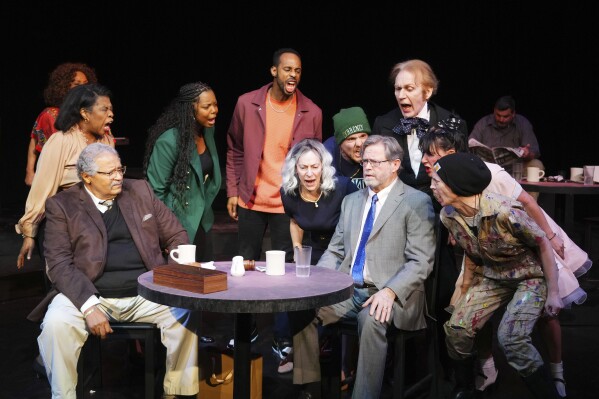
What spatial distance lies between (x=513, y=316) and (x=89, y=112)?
7.61ft

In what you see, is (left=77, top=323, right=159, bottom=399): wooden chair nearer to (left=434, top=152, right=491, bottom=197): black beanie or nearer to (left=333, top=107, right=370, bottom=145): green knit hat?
(left=434, top=152, right=491, bottom=197): black beanie

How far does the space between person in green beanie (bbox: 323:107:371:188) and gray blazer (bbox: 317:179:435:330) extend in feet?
2.10

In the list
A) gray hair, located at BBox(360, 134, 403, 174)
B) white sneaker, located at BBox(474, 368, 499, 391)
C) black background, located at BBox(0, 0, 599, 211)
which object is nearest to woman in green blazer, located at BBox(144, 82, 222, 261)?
gray hair, located at BBox(360, 134, 403, 174)

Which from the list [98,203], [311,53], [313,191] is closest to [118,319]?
[98,203]

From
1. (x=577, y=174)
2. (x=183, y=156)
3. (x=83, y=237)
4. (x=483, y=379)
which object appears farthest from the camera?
(x=577, y=174)

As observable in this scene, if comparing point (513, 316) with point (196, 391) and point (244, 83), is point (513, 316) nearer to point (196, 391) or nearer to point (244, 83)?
point (196, 391)

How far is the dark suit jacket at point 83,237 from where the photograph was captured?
3.20 metres

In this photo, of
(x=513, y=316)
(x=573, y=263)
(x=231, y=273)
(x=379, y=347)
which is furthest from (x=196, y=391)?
(x=573, y=263)

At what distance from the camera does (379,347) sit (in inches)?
121

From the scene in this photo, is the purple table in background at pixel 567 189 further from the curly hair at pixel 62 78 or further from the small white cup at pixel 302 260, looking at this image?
the curly hair at pixel 62 78

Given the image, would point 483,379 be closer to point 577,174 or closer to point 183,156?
point 183,156

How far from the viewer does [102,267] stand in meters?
3.31

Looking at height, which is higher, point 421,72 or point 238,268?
point 421,72

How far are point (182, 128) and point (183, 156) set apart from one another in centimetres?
16
